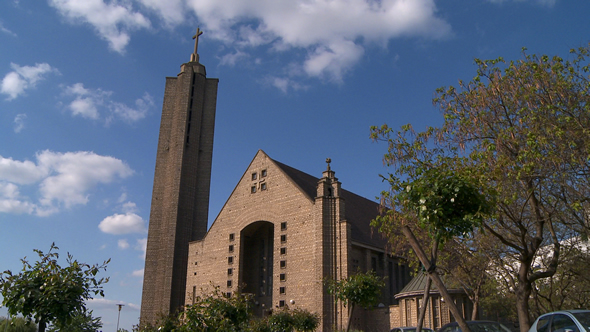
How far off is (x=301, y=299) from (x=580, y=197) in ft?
79.4

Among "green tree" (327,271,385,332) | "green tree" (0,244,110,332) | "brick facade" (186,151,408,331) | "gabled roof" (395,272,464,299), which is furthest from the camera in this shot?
"brick facade" (186,151,408,331)

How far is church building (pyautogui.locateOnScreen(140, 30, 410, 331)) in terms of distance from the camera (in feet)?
126

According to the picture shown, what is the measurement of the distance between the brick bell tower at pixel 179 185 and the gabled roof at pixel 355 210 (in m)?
13.1

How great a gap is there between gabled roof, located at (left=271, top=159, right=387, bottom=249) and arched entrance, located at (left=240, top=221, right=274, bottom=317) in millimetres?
4754

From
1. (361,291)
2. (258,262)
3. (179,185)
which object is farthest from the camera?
(179,185)

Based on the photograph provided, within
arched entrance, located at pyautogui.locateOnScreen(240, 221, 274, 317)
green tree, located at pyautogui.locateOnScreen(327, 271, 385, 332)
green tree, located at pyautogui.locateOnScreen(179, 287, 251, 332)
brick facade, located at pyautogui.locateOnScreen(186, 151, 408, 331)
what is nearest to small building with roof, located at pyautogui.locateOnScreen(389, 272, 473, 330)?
brick facade, located at pyautogui.locateOnScreen(186, 151, 408, 331)

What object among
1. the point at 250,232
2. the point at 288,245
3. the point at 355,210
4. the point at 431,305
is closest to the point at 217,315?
the point at 431,305

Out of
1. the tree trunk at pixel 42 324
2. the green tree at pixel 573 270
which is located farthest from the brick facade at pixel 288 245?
the tree trunk at pixel 42 324

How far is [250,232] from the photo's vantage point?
4688 centimetres

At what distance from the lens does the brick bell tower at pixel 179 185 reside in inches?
2036

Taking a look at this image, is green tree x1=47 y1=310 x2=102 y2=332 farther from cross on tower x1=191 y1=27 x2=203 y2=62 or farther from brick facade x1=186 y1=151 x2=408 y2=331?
cross on tower x1=191 y1=27 x2=203 y2=62

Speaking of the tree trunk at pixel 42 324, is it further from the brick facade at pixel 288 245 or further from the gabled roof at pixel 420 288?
the gabled roof at pixel 420 288

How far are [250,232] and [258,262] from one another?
281cm

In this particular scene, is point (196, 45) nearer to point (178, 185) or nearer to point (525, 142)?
point (178, 185)
